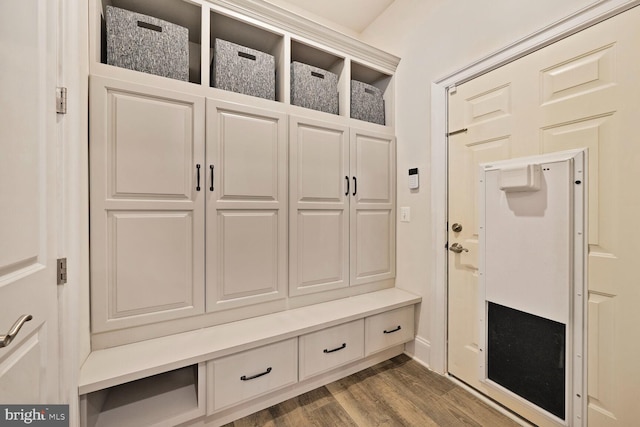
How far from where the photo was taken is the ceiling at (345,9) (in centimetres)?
235

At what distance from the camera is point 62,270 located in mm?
992

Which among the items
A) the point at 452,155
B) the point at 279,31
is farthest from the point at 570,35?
the point at 279,31

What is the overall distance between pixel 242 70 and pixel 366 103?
104 centimetres

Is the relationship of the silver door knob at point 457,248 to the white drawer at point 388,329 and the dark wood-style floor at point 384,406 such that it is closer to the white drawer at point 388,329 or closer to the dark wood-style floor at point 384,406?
the white drawer at point 388,329

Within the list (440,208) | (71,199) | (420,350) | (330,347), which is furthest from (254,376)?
(440,208)

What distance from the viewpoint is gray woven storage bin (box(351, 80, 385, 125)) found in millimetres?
2186

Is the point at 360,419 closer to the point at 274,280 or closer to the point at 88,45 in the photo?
the point at 274,280

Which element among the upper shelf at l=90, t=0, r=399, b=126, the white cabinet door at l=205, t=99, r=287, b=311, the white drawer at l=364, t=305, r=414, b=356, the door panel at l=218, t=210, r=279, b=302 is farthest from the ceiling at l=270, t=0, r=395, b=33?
the white drawer at l=364, t=305, r=414, b=356

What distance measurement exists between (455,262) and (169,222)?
1.86 metres

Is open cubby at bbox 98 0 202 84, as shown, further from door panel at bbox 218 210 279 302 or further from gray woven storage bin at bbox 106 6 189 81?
door panel at bbox 218 210 279 302

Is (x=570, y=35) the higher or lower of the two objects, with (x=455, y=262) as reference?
higher

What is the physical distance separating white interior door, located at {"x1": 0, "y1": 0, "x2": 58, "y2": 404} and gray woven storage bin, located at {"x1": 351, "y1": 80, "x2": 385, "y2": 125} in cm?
177

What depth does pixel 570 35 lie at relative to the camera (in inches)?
51.5

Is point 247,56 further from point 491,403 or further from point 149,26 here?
point 491,403
